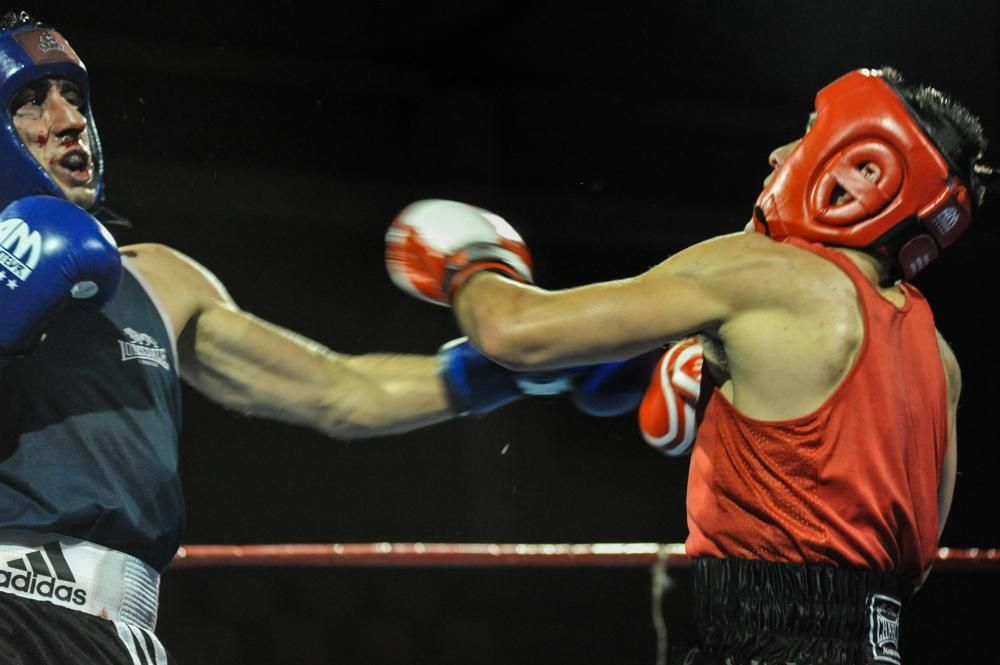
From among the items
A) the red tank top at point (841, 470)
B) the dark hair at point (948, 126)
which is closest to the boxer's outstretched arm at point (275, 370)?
the red tank top at point (841, 470)

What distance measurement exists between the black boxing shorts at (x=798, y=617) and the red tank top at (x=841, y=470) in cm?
2

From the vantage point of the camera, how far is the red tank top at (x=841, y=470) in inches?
64.5

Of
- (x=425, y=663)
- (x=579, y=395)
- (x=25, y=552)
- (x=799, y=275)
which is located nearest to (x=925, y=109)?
(x=799, y=275)

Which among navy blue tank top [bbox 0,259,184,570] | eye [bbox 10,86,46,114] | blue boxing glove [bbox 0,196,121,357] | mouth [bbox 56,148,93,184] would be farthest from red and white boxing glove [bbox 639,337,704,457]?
eye [bbox 10,86,46,114]

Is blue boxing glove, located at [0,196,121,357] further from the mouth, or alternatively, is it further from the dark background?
the dark background

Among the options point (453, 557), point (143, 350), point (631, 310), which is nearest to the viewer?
point (631, 310)

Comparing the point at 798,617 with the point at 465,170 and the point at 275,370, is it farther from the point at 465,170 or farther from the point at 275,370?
the point at 465,170

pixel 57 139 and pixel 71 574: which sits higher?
pixel 57 139

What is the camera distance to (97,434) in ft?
5.69

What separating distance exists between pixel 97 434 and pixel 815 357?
3.15 ft

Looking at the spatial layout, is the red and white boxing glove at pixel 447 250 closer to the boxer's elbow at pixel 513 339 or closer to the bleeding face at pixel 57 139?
the boxer's elbow at pixel 513 339

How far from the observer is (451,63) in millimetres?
6410

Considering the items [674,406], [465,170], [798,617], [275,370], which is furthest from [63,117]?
[465,170]

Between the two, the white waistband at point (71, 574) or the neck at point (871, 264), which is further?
the neck at point (871, 264)
